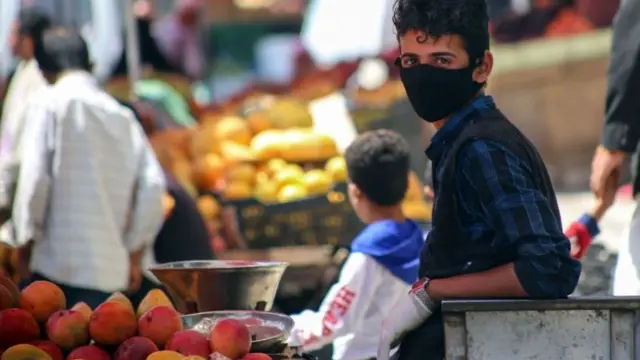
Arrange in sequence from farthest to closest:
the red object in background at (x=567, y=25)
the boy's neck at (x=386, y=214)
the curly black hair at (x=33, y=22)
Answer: the red object in background at (x=567, y=25) < the curly black hair at (x=33, y=22) < the boy's neck at (x=386, y=214)

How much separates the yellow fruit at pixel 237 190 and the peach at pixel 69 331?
4.44 meters

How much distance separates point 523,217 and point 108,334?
3.30 feet

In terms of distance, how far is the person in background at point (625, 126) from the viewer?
170 inches

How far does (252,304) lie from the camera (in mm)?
3594

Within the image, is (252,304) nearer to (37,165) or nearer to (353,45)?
(37,165)

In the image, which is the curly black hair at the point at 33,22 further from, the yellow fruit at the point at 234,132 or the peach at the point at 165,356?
the peach at the point at 165,356

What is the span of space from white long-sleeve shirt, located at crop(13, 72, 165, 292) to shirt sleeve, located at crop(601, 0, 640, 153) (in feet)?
7.41

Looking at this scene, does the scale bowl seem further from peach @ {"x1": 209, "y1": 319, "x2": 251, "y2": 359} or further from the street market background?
the street market background

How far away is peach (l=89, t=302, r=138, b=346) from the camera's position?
3.02 m

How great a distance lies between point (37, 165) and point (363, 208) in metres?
1.65

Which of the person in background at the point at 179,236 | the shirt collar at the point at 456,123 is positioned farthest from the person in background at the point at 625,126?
the person in background at the point at 179,236

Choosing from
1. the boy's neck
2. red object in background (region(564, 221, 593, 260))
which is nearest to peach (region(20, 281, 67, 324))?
the boy's neck

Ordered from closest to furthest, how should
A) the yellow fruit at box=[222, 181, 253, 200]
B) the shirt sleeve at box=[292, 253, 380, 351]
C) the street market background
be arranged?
1. the shirt sleeve at box=[292, 253, 380, 351]
2. the yellow fruit at box=[222, 181, 253, 200]
3. the street market background

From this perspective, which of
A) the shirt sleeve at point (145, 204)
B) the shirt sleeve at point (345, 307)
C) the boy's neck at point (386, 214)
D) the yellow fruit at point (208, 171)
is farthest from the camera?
the yellow fruit at point (208, 171)
